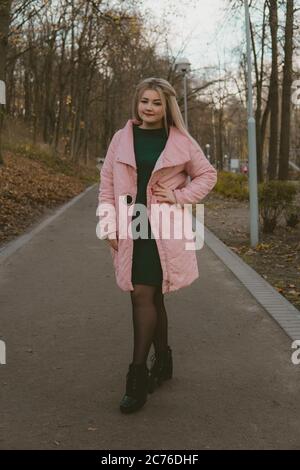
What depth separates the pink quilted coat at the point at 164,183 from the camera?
156 inches

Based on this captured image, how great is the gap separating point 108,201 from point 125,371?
1311 millimetres

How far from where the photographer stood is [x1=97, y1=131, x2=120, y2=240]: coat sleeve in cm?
401

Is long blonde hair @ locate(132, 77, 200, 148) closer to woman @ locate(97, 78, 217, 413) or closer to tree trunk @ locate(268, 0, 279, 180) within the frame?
woman @ locate(97, 78, 217, 413)

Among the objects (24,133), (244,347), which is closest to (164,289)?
(244,347)

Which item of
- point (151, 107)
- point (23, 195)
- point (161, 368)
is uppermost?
point (151, 107)

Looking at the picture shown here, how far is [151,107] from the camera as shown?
3990 mm

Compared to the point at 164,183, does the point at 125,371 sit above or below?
below

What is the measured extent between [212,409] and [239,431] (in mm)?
359

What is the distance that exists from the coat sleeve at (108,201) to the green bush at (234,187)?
2059cm

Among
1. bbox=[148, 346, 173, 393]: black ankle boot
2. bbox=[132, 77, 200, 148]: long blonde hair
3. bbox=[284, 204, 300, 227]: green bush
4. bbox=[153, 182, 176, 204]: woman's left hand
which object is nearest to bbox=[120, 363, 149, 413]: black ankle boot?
bbox=[148, 346, 173, 393]: black ankle boot

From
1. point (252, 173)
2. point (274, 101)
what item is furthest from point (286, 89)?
point (252, 173)

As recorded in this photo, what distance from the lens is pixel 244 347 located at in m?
5.25

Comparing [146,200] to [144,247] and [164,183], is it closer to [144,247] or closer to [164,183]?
[164,183]
